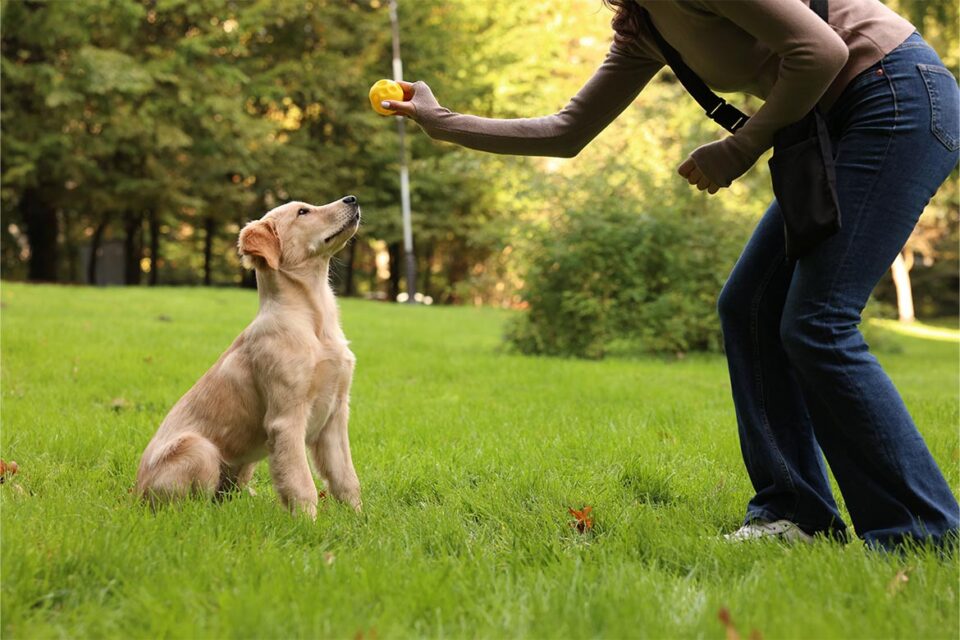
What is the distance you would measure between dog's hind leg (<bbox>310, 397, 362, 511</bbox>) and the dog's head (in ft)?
2.42

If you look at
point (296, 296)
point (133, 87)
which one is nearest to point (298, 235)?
point (296, 296)

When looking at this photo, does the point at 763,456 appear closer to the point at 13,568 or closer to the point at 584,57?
the point at 13,568

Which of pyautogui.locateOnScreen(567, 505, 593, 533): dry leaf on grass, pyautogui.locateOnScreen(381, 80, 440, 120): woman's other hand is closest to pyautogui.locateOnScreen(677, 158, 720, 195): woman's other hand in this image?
pyautogui.locateOnScreen(381, 80, 440, 120): woman's other hand

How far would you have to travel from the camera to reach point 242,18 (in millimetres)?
26438

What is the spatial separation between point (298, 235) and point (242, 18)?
2505 centimetres

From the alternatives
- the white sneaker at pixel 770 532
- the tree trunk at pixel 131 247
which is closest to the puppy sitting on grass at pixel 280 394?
the white sneaker at pixel 770 532

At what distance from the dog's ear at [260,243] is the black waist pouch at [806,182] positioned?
2.28 m

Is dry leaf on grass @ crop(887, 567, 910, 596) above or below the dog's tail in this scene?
above

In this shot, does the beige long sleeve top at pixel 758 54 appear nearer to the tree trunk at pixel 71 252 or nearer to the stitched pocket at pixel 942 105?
the stitched pocket at pixel 942 105

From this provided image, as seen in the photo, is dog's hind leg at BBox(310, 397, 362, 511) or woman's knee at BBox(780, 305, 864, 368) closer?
woman's knee at BBox(780, 305, 864, 368)

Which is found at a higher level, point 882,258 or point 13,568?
point 882,258

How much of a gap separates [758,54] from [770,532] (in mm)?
1749

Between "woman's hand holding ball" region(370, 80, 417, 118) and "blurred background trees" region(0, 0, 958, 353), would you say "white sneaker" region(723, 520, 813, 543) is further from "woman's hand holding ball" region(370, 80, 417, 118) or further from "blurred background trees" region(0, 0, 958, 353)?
"blurred background trees" region(0, 0, 958, 353)

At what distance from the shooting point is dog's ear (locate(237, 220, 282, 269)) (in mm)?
3928
